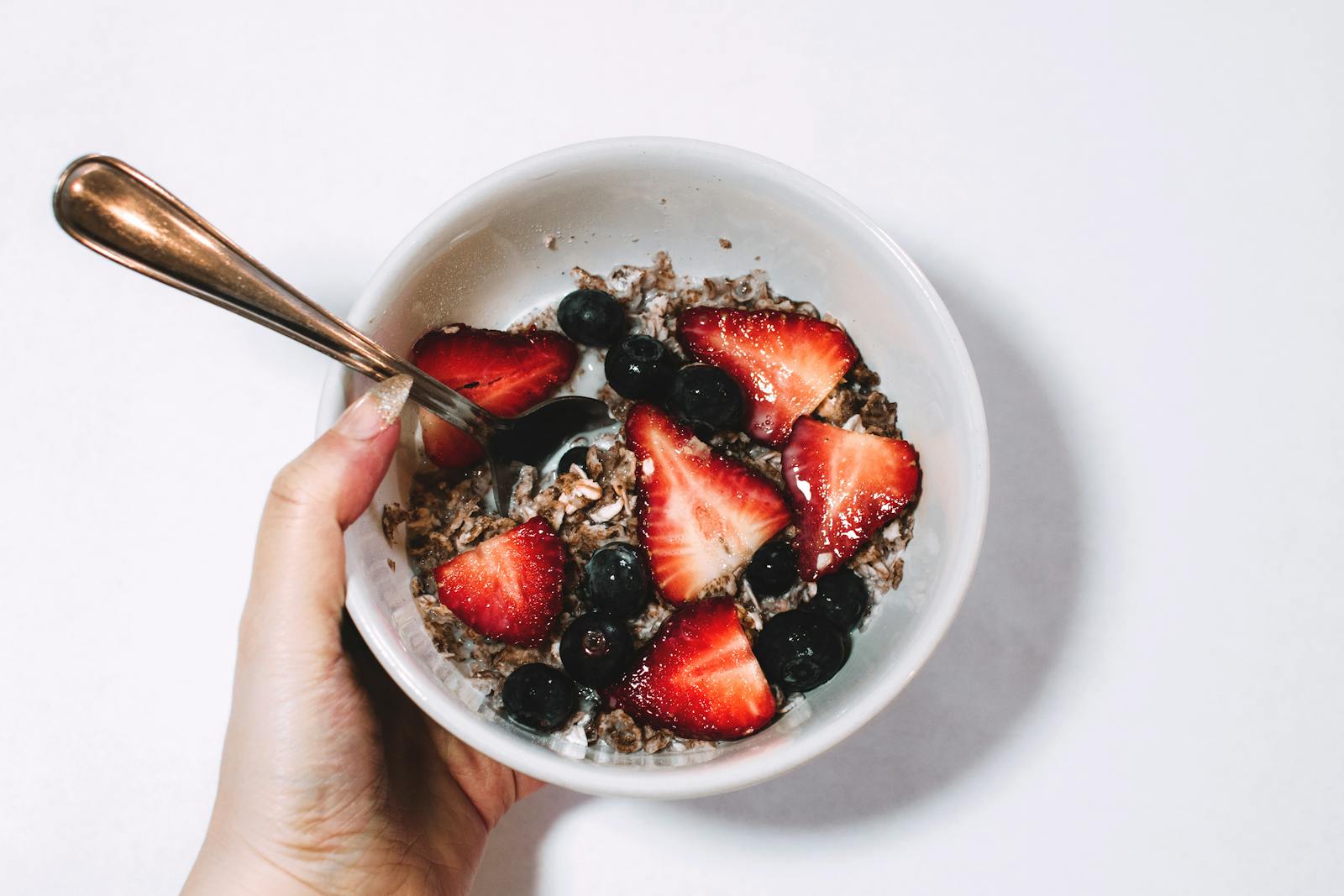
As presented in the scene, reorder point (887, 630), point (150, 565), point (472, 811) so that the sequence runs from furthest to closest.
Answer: point (150, 565) < point (472, 811) < point (887, 630)

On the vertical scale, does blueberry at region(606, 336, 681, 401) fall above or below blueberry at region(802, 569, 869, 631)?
above

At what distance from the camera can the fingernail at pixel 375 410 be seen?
2.65 ft

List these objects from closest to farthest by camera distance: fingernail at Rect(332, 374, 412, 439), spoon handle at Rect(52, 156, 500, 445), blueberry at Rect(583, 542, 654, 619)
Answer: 1. spoon handle at Rect(52, 156, 500, 445)
2. fingernail at Rect(332, 374, 412, 439)
3. blueberry at Rect(583, 542, 654, 619)

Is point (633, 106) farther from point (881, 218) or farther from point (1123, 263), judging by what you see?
point (1123, 263)

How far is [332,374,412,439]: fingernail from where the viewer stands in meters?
0.81

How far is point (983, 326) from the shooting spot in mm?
1168

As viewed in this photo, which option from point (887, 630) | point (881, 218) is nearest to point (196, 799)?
point (887, 630)

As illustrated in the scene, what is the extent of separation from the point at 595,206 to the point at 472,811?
0.68 m

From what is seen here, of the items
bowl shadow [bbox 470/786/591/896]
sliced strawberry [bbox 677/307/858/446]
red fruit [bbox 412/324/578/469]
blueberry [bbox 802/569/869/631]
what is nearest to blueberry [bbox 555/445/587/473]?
red fruit [bbox 412/324/578/469]

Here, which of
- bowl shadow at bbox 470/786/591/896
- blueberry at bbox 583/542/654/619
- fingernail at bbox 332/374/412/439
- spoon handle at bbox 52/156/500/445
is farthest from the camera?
bowl shadow at bbox 470/786/591/896

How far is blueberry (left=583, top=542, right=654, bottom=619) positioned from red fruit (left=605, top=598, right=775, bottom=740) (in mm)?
50

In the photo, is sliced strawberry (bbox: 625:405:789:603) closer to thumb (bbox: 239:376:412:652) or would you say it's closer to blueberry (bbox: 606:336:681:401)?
blueberry (bbox: 606:336:681:401)

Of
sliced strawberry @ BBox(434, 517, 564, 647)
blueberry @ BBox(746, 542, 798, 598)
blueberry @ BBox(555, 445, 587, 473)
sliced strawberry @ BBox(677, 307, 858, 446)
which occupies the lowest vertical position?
sliced strawberry @ BBox(434, 517, 564, 647)

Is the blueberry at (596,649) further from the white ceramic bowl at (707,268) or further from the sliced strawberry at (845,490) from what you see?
the sliced strawberry at (845,490)
